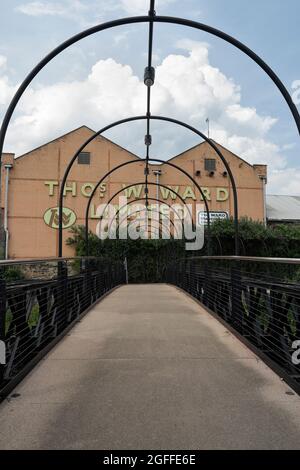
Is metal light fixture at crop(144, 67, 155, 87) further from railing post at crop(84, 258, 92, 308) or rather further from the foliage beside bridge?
the foliage beside bridge

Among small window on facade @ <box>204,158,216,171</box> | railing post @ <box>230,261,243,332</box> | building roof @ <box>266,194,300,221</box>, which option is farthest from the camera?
building roof @ <box>266,194,300,221</box>

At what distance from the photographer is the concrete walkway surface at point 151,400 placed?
7.22 feet

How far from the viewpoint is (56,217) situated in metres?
22.3

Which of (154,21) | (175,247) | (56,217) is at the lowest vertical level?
(175,247)

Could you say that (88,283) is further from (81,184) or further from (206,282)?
(81,184)

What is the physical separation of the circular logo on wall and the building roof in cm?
1231

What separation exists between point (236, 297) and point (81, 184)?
763 inches

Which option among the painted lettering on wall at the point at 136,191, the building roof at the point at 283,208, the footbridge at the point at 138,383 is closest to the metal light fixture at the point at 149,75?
the footbridge at the point at 138,383

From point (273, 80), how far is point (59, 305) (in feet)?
12.6

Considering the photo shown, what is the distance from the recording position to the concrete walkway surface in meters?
2.20

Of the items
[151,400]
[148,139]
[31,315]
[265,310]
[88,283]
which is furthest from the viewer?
[148,139]

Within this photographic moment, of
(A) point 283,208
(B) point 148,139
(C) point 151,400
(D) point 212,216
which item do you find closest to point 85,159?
(D) point 212,216

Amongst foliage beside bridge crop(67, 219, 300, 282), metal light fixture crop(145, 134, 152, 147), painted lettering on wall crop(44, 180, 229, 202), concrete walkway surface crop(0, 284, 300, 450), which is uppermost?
painted lettering on wall crop(44, 180, 229, 202)

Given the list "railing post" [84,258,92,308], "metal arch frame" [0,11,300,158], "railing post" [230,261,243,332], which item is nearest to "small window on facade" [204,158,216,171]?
"railing post" [84,258,92,308]
